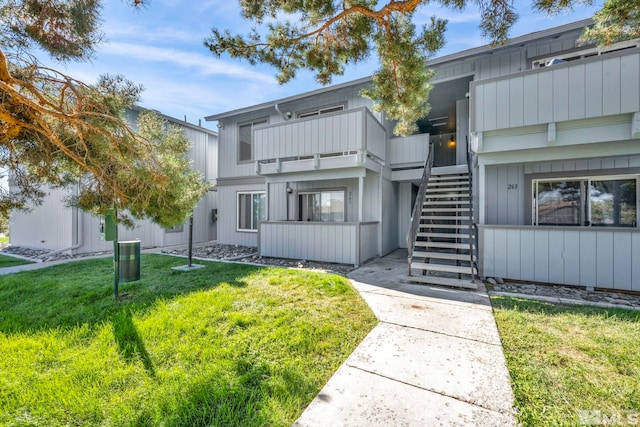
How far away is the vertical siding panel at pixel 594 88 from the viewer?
492 cm

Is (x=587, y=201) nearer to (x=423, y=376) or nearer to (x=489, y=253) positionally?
(x=489, y=253)

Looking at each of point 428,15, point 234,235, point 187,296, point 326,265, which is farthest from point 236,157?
point 428,15

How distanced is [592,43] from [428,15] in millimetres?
4798

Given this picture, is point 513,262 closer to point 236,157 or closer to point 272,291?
point 272,291

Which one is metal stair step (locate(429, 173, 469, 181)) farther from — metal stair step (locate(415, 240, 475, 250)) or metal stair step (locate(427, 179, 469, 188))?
metal stair step (locate(415, 240, 475, 250))

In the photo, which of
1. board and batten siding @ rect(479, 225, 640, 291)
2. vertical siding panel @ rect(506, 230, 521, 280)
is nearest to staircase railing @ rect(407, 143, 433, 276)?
board and batten siding @ rect(479, 225, 640, 291)

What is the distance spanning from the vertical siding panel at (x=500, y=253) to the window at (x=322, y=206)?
467 cm

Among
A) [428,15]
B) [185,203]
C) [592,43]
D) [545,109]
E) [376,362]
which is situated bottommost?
[376,362]

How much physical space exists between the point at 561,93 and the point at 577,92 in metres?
0.23

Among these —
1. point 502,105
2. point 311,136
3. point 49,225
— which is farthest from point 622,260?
point 49,225

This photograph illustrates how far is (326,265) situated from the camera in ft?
25.3

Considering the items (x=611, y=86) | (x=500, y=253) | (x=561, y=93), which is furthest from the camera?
(x=500, y=253)

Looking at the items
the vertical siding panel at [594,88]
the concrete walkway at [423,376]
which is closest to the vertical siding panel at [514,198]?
the vertical siding panel at [594,88]

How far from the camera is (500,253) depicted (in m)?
5.80
